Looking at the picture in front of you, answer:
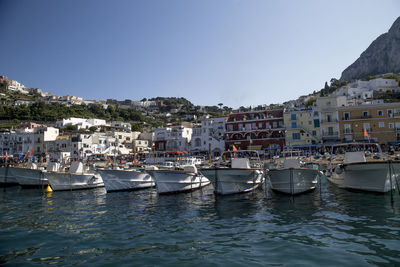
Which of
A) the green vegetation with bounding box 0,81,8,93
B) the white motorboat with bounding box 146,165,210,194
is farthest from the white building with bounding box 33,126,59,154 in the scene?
the green vegetation with bounding box 0,81,8,93

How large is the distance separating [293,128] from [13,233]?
175 feet

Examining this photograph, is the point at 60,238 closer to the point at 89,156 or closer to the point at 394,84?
the point at 89,156

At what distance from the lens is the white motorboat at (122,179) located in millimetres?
25000

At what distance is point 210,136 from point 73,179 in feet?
133

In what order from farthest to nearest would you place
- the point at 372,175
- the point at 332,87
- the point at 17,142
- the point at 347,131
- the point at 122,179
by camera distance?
1. the point at 332,87
2. the point at 17,142
3. the point at 347,131
4. the point at 122,179
5. the point at 372,175

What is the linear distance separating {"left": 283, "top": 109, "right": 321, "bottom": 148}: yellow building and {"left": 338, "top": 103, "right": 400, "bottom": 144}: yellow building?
4.86 m

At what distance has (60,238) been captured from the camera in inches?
440

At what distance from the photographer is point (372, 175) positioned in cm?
1778

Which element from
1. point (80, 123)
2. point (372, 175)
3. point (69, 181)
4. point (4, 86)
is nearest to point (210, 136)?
point (69, 181)

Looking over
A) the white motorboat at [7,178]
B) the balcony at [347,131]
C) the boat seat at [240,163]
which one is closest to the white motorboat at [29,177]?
the white motorboat at [7,178]

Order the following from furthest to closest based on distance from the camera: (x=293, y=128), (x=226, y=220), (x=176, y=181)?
(x=293, y=128)
(x=176, y=181)
(x=226, y=220)

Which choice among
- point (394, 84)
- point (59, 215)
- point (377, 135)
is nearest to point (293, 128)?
point (377, 135)

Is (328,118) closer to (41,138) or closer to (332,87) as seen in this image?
(41,138)

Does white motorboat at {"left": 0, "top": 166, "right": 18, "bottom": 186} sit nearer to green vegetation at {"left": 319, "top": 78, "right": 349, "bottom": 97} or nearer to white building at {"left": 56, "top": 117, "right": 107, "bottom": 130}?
white building at {"left": 56, "top": 117, "right": 107, "bottom": 130}
